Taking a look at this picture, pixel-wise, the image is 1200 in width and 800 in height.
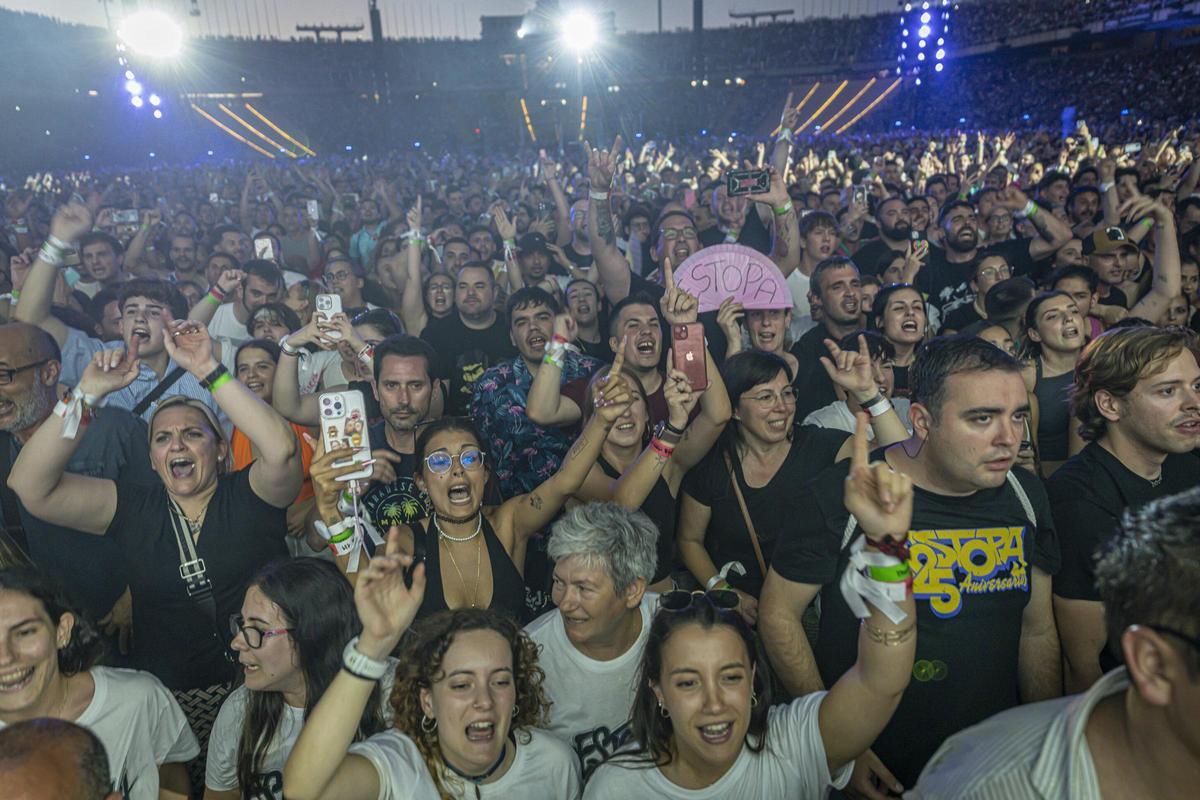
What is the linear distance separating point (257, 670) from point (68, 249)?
10.7 ft

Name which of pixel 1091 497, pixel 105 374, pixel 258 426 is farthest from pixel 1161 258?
pixel 105 374

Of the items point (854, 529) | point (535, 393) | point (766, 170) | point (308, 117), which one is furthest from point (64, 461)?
point (308, 117)

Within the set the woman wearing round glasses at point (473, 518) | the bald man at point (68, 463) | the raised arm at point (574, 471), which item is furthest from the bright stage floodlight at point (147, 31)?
the raised arm at point (574, 471)

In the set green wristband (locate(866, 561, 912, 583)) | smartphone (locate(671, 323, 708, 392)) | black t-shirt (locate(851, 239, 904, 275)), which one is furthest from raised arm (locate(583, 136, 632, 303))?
green wristband (locate(866, 561, 912, 583))

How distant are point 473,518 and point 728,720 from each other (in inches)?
52.0

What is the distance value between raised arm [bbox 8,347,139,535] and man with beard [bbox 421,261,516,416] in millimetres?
2352

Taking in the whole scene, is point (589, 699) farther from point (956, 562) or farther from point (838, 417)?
point (838, 417)

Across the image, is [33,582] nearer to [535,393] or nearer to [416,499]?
[416,499]

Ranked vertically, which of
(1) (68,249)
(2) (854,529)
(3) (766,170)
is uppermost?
(3) (766,170)

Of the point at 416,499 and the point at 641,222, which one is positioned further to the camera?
the point at 641,222

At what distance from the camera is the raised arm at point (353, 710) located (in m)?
1.94

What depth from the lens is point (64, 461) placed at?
2.86 meters

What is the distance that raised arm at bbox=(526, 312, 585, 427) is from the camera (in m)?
3.82

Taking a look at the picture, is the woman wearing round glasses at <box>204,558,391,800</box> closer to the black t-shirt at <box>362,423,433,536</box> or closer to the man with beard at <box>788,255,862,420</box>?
the black t-shirt at <box>362,423,433,536</box>
